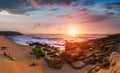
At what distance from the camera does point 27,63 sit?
6.25 m

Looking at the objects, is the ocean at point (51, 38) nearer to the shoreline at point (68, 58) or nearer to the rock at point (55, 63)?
the shoreline at point (68, 58)

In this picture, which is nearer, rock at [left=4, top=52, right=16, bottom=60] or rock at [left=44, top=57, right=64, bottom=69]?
rock at [left=44, top=57, right=64, bottom=69]

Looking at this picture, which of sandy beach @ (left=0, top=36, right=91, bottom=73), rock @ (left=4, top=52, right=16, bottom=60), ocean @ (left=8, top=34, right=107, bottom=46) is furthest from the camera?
ocean @ (left=8, top=34, right=107, bottom=46)

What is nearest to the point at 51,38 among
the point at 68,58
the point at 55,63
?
the point at 68,58

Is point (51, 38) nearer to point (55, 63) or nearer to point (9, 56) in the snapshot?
point (9, 56)

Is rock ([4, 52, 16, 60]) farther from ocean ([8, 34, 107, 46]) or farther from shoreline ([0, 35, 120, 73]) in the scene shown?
ocean ([8, 34, 107, 46])

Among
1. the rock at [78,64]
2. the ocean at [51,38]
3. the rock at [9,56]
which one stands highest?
the ocean at [51,38]

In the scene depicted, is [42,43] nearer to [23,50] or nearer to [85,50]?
[23,50]

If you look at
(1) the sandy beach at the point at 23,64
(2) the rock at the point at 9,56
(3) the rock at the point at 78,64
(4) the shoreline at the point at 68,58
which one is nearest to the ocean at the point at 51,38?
(4) the shoreline at the point at 68,58

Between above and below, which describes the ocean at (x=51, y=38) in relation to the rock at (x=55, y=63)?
above

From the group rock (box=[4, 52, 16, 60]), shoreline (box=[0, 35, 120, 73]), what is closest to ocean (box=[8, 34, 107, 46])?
shoreline (box=[0, 35, 120, 73])

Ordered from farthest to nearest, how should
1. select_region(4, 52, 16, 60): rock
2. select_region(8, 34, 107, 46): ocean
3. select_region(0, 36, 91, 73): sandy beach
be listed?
1. select_region(8, 34, 107, 46): ocean
2. select_region(4, 52, 16, 60): rock
3. select_region(0, 36, 91, 73): sandy beach

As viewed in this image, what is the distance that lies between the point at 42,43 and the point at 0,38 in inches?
52.1

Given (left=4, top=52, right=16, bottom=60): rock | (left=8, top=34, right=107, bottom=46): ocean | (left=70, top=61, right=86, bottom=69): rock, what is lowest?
(left=70, top=61, right=86, bottom=69): rock
